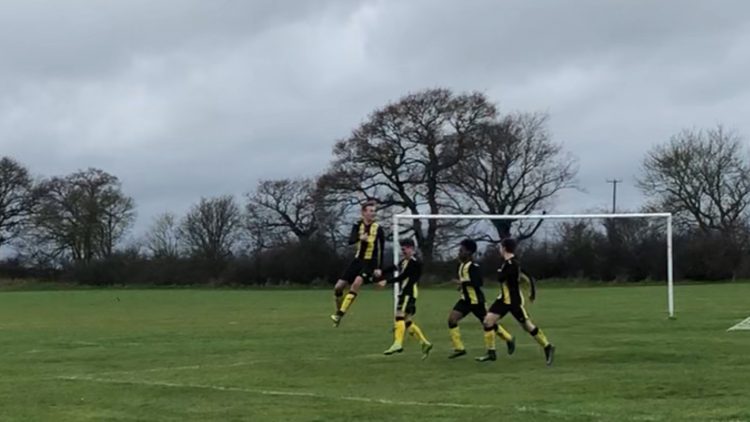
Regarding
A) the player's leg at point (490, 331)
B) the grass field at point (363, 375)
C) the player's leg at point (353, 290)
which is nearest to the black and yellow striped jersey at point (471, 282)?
the player's leg at point (490, 331)

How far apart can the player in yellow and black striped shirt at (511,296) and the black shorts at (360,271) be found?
371cm

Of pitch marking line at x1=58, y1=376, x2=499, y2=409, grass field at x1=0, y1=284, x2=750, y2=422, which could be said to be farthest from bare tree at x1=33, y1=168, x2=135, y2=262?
pitch marking line at x1=58, y1=376, x2=499, y2=409

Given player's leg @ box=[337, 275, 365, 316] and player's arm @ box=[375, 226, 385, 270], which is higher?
player's arm @ box=[375, 226, 385, 270]

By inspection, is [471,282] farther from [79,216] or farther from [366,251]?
[79,216]

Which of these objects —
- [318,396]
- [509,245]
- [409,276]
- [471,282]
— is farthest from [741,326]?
[318,396]

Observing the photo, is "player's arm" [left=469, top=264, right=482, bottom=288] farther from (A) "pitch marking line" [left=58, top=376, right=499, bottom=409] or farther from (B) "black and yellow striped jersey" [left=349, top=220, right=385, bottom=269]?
(A) "pitch marking line" [left=58, top=376, right=499, bottom=409]

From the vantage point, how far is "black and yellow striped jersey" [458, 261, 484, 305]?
17.6 metres

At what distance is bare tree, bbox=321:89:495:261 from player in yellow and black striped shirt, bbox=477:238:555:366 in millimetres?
→ 59617

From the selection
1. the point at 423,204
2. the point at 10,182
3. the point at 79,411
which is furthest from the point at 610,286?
the point at 10,182

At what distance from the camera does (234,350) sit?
2114cm

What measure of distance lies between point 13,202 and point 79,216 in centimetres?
608

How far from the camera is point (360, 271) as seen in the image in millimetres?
20328

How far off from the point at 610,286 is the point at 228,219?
49.7 m

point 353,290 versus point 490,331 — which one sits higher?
point 353,290
